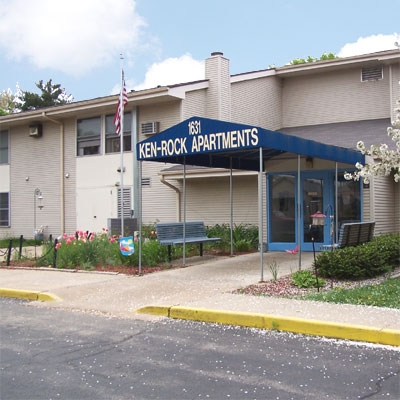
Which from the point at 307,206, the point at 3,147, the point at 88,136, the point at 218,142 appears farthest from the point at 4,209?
the point at 218,142

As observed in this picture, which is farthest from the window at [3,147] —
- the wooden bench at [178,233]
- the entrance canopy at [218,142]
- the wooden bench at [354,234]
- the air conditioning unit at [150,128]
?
the wooden bench at [354,234]

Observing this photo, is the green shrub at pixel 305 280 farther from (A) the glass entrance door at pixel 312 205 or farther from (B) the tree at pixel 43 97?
(B) the tree at pixel 43 97

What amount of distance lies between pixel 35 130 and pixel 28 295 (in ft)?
44.5

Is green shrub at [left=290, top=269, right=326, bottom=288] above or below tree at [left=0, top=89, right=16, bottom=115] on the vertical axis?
below

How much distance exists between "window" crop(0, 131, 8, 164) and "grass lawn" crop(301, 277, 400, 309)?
18442mm

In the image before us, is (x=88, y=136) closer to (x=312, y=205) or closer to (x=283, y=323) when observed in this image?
(x=312, y=205)

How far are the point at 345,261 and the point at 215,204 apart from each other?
28.5 feet

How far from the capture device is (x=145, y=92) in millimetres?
18250

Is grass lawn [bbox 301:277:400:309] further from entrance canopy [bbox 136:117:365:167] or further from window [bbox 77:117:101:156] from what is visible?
window [bbox 77:117:101:156]

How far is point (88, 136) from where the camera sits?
21.0 metres

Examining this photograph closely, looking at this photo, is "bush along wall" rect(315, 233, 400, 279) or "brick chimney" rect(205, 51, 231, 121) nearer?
"bush along wall" rect(315, 233, 400, 279)

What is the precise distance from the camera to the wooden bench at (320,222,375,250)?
11.5 metres

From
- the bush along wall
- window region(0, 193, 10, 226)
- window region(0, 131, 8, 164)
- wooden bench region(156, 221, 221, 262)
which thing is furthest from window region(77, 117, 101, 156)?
the bush along wall

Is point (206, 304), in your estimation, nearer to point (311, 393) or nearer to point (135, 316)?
point (135, 316)
